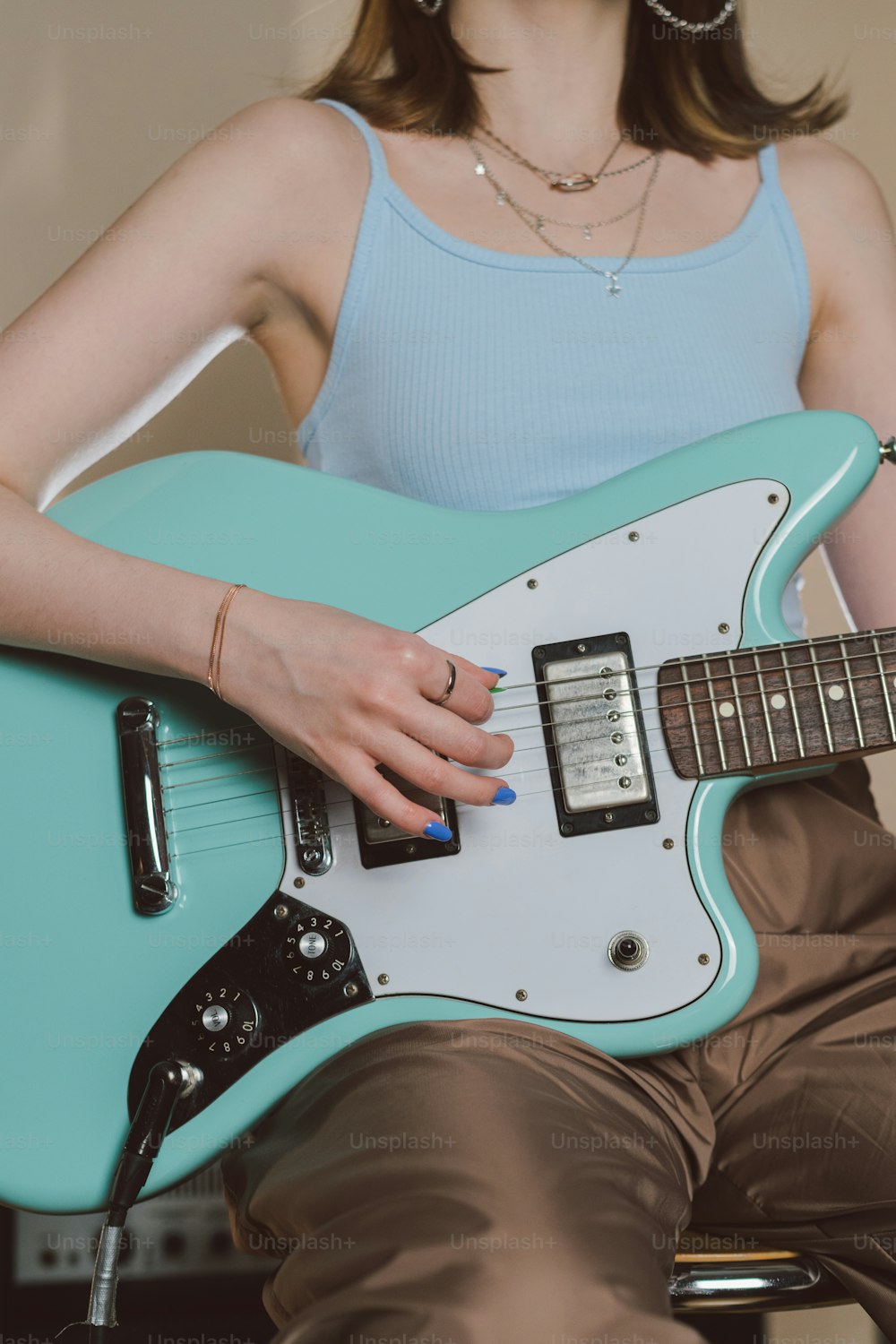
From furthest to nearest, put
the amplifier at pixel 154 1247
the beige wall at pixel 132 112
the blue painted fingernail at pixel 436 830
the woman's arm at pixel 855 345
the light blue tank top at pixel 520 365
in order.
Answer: the beige wall at pixel 132 112 → the amplifier at pixel 154 1247 → the woman's arm at pixel 855 345 → the light blue tank top at pixel 520 365 → the blue painted fingernail at pixel 436 830

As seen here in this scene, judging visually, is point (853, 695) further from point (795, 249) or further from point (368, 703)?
point (795, 249)

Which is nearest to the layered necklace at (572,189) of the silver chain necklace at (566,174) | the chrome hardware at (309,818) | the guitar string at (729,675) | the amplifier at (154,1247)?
the silver chain necklace at (566,174)

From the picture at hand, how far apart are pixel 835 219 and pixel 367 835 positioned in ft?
2.23

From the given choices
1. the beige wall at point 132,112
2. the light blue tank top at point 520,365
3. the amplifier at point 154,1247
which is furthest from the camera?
the beige wall at point 132,112

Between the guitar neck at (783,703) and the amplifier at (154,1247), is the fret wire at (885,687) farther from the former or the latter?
the amplifier at (154,1247)

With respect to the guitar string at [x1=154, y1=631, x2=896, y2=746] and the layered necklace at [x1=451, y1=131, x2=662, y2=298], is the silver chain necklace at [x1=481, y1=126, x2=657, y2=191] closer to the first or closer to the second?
the layered necklace at [x1=451, y1=131, x2=662, y2=298]

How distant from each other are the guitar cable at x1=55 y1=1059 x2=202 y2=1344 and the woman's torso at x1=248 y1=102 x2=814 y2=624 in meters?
0.44

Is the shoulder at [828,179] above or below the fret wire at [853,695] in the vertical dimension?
above

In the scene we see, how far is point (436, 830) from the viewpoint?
71cm

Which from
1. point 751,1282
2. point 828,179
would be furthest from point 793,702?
point 828,179

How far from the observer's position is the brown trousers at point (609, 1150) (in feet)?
1.77

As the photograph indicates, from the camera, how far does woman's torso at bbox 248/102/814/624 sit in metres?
0.90

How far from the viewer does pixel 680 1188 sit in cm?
69

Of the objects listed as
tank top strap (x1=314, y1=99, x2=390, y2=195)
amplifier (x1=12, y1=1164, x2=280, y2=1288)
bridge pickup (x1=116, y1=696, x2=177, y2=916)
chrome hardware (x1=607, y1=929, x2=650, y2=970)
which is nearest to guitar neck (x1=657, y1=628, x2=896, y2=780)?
chrome hardware (x1=607, y1=929, x2=650, y2=970)
